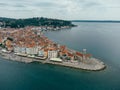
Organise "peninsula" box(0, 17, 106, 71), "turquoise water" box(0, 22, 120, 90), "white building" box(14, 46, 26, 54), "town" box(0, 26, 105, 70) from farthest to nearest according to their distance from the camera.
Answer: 1. "white building" box(14, 46, 26, 54)
2. "town" box(0, 26, 105, 70)
3. "peninsula" box(0, 17, 106, 71)
4. "turquoise water" box(0, 22, 120, 90)

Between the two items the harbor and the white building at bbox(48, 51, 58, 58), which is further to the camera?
the white building at bbox(48, 51, 58, 58)

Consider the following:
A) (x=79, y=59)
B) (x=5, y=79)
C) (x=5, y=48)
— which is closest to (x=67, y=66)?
(x=79, y=59)

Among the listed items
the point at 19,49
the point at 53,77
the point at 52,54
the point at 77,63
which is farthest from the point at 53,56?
the point at 53,77

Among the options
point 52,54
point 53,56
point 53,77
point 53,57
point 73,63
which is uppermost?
point 52,54

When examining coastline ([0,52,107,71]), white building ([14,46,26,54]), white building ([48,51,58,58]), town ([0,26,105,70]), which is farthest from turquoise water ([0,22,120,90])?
white building ([14,46,26,54])

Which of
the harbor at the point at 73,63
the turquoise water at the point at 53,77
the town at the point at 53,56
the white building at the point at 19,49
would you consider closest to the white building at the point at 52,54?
the town at the point at 53,56

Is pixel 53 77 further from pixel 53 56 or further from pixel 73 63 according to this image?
pixel 53 56

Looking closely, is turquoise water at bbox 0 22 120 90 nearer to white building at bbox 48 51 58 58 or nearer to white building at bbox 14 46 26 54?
white building at bbox 48 51 58 58

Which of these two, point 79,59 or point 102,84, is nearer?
point 102,84

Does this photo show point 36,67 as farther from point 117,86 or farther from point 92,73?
point 117,86

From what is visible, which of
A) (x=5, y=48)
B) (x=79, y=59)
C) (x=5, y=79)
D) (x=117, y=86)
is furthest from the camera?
(x=5, y=48)

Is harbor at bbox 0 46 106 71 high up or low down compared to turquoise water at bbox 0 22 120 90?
up
